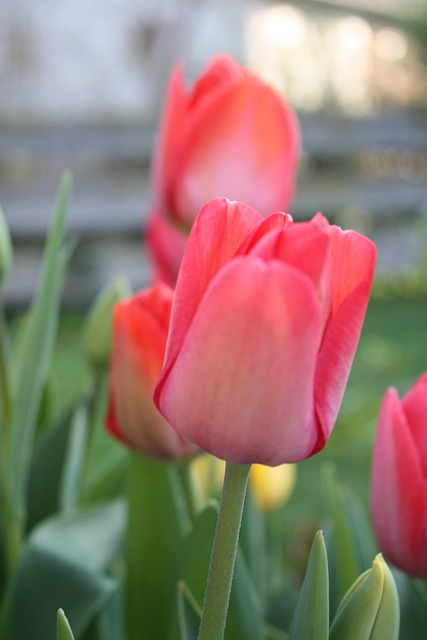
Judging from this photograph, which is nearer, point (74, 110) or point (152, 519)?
point (152, 519)

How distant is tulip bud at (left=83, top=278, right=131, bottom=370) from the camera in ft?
1.54

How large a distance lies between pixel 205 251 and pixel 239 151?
0.24 metres

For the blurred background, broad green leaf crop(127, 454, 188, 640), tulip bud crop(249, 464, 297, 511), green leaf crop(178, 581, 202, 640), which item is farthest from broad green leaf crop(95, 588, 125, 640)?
the blurred background

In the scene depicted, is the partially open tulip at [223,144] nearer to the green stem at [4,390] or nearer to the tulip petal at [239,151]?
the tulip petal at [239,151]

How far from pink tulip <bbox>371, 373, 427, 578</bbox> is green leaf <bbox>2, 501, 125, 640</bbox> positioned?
0.11 metres

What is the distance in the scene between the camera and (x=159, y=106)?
4758mm

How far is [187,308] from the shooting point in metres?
0.25

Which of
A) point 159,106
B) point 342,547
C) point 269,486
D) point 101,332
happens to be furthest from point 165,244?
point 159,106

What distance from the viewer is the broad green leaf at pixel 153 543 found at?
0.43 meters

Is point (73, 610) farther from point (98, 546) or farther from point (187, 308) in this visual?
point (187, 308)

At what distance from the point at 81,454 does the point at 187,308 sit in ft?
0.87

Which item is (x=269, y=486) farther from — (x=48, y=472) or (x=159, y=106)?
(x=159, y=106)

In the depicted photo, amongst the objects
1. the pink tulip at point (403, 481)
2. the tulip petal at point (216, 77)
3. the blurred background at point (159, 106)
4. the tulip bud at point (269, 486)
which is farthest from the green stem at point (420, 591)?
the blurred background at point (159, 106)

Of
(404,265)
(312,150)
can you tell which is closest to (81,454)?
(312,150)
